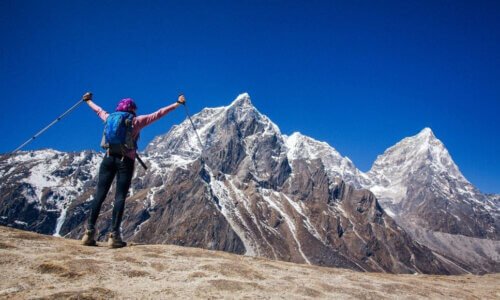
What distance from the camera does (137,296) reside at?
1027cm

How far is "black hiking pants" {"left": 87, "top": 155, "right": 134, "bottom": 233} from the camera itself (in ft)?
51.4

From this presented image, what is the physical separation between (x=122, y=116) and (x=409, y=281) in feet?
43.2

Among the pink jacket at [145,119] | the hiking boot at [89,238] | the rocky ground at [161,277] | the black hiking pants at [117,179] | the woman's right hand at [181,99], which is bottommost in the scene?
the rocky ground at [161,277]

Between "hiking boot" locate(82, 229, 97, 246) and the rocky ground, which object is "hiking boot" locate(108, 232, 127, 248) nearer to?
the rocky ground

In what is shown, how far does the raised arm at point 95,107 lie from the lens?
1694cm

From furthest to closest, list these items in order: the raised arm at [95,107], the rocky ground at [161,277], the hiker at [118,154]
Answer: the raised arm at [95,107]
the hiker at [118,154]
the rocky ground at [161,277]

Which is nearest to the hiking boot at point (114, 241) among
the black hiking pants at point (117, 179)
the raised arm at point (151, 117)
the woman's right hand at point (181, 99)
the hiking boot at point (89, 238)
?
the black hiking pants at point (117, 179)

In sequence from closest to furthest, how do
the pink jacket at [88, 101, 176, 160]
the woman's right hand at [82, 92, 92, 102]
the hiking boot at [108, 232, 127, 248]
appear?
the hiking boot at [108, 232, 127, 248] → the pink jacket at [88, 101, 176, 160] → the woman's right hand at [82, 92, 92, 102]

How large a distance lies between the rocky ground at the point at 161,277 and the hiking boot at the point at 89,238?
13.4 inches

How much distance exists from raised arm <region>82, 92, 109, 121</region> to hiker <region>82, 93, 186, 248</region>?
1.94 feet

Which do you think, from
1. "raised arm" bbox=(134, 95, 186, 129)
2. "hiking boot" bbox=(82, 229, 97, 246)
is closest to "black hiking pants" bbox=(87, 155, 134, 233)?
"hiking boot" bbox=(82, 229, 97, 246)

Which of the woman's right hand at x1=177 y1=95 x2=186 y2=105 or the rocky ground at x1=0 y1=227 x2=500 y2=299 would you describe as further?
the woman's right hand at x1=177 y1=95 x2=186 y2=105

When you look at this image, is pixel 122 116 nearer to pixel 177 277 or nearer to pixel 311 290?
pixel 177 277

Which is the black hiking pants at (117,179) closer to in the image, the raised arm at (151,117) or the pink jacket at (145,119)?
the pink jacket at (145,119)
